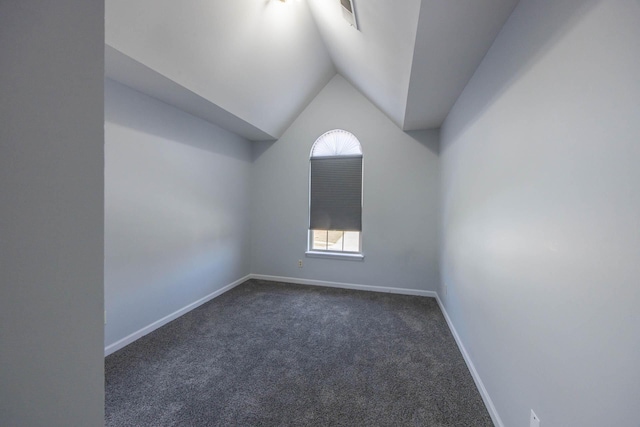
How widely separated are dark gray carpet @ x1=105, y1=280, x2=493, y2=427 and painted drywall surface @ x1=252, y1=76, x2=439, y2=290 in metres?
0.84

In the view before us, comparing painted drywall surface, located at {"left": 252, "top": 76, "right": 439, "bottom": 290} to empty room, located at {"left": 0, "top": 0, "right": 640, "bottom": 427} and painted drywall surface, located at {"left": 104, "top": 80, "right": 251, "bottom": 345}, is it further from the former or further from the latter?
painted drywall surface, located at {"left": 104, "top": 80, "right": 251, "bottom": 345}

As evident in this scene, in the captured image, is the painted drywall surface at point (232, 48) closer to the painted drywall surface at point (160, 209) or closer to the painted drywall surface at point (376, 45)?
the painted drywall surface at point (376, 45)

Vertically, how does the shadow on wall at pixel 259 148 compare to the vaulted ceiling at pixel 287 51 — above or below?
below

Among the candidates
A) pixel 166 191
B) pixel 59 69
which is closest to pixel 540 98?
pixel 59 69

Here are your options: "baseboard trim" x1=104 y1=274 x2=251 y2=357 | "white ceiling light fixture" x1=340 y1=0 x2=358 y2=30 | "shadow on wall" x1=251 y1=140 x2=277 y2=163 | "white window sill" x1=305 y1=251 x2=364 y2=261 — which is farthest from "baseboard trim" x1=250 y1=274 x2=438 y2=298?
"white ceiling light fixture" x1=340 y1=0 x2=358 y2=30

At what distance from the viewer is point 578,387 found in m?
0.87

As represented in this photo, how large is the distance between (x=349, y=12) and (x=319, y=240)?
2.99 meters

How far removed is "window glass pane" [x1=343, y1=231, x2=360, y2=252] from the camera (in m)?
3.97

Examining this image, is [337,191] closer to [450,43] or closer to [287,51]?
[287,51]

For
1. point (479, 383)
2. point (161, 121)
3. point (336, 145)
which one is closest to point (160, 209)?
point (161, 121)

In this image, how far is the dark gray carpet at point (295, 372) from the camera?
159 centimetres

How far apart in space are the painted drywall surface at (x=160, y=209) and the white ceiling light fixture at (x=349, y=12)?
2.01 meters

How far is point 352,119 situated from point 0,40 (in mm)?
3676

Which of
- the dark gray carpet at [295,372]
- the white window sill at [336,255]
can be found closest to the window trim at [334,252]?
the white window sill at [336,255]
